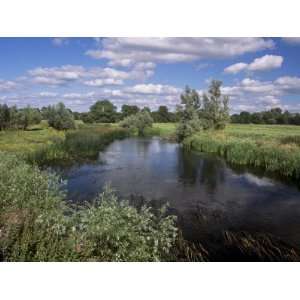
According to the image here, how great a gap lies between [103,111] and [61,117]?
1.00 m

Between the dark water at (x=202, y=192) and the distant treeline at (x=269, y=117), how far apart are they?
1784 mm

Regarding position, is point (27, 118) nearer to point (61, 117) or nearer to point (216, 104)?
point (61, 117)

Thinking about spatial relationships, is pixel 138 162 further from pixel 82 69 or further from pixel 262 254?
pixel 262 254

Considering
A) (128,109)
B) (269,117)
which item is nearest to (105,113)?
(128,109)

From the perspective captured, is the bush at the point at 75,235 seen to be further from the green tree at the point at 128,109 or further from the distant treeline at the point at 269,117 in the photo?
the distant treeline at the point at 269,117

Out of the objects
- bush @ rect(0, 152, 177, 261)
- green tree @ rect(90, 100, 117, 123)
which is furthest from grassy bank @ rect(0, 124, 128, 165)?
bush @ rect(0, 152, 177, 261)

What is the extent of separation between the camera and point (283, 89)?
16.4 ft

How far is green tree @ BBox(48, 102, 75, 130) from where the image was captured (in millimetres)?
5559

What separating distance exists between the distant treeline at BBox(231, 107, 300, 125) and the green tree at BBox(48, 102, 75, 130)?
10.2ft

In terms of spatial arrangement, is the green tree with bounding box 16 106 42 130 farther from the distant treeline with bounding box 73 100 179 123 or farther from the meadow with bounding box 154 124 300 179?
the meadow with bounding box 154 124 300 179
